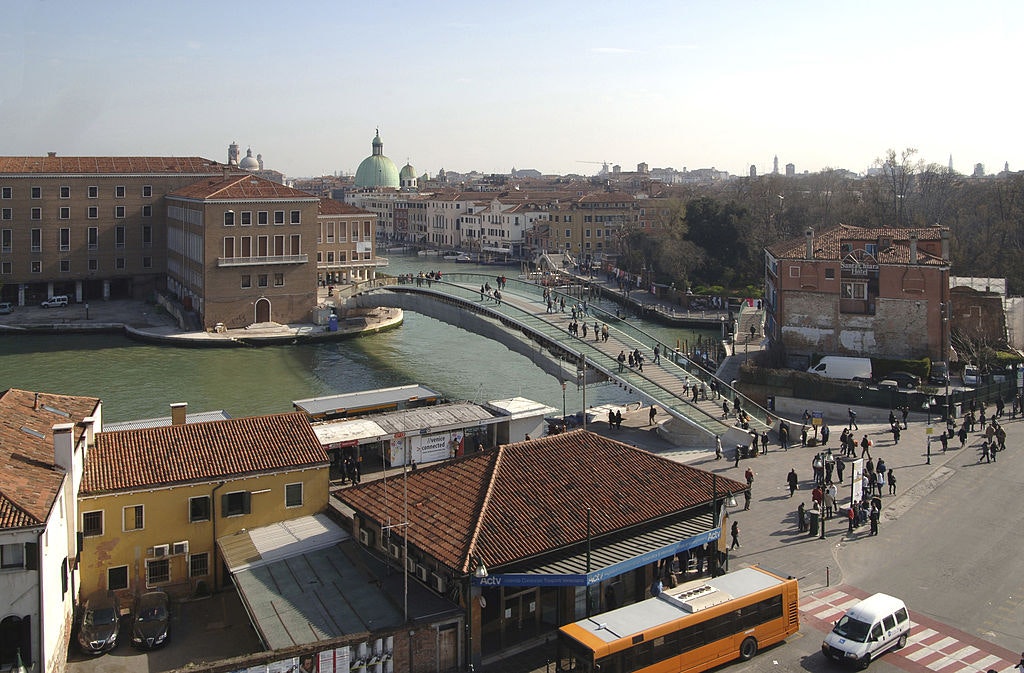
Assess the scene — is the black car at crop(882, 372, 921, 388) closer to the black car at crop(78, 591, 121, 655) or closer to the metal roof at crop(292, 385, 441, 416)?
the metal roof at crop(292, 385, 441, 416)

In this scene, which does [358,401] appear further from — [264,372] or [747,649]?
[747,649]

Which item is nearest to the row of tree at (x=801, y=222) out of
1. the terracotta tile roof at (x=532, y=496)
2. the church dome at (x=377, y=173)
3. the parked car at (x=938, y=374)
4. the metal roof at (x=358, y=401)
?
the parked car at (x=938, y=374)

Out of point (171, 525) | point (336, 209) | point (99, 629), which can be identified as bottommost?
point (99, 629)

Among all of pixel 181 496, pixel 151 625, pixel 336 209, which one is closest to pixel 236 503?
pixel 181 496

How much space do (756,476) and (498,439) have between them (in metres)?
5.54

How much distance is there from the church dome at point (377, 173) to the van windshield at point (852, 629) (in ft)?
376

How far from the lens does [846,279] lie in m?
28.4

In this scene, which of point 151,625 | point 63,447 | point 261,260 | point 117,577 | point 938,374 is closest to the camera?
point 151,625

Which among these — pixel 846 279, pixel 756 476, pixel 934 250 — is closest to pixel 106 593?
pixel 756 476

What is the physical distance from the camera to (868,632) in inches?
430

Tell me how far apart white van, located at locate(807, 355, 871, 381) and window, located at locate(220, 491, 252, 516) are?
17661 millimetres

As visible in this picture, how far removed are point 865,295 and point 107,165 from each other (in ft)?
A: 122

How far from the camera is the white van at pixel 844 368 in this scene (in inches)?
1059

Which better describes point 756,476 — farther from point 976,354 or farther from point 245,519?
point 976,354
